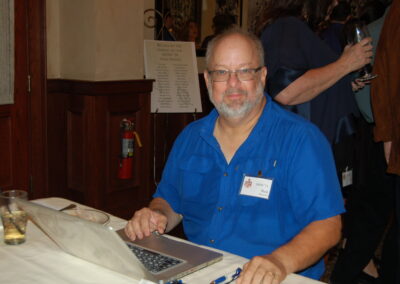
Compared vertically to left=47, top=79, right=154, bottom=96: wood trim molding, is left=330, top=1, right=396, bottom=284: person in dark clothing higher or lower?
lower

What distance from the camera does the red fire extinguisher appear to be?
3.96 meters

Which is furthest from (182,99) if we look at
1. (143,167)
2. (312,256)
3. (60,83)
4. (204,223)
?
(312,256)

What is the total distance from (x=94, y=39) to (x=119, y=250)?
9.23 feet

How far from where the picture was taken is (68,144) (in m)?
4.03

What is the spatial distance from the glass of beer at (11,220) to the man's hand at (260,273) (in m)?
0.70

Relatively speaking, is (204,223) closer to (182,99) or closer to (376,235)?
(376,235)

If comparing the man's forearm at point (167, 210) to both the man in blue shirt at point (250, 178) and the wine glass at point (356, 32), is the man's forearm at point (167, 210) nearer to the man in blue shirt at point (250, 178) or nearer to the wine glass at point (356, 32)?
the man in blue shirt at point (250, 178)

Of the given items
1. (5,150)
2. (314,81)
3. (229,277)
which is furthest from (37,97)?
(229,277)

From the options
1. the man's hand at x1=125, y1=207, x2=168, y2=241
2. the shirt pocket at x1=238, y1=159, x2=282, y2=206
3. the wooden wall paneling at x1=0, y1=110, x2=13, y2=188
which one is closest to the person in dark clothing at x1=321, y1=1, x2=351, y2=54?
the shirt pocket at x1=238, y1=159, x2=282, y2=206

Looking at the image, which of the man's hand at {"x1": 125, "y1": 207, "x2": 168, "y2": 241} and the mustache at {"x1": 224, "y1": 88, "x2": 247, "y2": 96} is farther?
the mustache at {"x1": 224, "y1": 88, "x2": 247, "y2": 96}

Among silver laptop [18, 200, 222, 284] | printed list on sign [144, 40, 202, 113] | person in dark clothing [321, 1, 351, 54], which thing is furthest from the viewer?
printed list on sign [144, 40, 202, 113]

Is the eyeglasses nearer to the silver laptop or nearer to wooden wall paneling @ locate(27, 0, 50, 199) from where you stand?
the silver laptop

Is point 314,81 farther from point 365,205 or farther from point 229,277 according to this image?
point 229,277

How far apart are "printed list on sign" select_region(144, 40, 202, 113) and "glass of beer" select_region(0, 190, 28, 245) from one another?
2.77m
